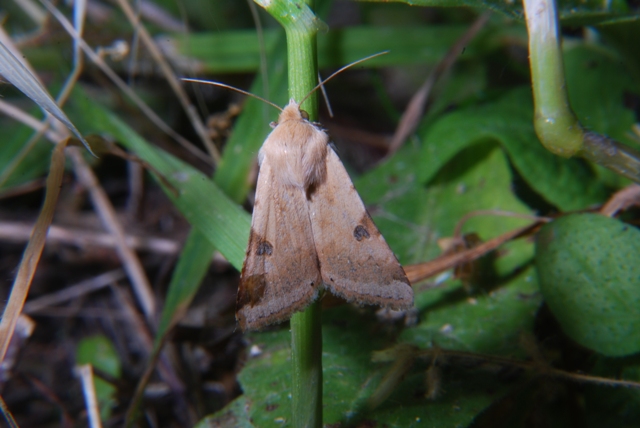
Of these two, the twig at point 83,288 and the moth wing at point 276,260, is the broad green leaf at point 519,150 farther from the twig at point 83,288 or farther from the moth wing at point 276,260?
the twig at point 83,288

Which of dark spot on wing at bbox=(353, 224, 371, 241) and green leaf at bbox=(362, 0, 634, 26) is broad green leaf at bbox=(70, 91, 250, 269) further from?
green leaf at bbox=(362, 0, 634, 26)

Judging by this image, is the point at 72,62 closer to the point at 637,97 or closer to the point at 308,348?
the point at 308,348

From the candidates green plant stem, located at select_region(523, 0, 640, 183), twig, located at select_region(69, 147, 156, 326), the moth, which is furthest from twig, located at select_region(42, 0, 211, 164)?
green plant stem, located at select_region(523, 0, 640, 183)

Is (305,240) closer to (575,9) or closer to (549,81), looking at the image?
(549,81)

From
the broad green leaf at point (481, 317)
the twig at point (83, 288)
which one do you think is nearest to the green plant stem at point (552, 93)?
the broad green leaf at point (481, 317)

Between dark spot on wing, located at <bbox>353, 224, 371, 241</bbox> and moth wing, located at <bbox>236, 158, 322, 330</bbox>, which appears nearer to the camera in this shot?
moth wing, located at <bbox>236, 158, 322, 330</bbox>

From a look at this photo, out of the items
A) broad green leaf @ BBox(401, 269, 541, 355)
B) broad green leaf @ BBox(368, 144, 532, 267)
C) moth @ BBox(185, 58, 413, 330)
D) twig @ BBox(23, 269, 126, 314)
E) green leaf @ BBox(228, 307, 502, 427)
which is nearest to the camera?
moth @ BBox(185, 58, 413, 330)

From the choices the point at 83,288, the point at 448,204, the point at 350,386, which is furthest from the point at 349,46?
the point at 83,288

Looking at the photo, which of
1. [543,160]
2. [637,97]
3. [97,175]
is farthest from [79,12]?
[637,97]
